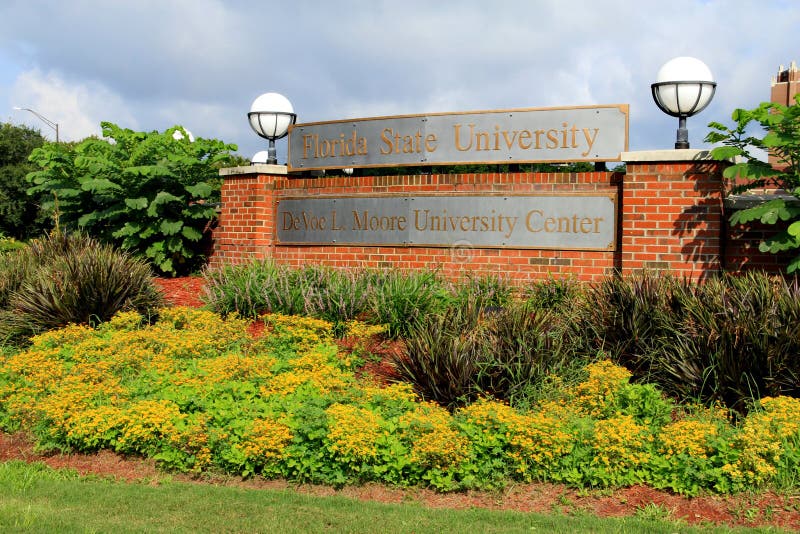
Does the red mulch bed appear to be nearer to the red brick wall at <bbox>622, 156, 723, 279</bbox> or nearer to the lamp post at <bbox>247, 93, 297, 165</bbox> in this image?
the red brick wall at <bbox>622, 156, 723, 279</bbox>

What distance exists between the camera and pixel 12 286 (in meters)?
10.5

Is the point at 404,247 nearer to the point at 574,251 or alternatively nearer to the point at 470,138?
Answer: the point at 470,138

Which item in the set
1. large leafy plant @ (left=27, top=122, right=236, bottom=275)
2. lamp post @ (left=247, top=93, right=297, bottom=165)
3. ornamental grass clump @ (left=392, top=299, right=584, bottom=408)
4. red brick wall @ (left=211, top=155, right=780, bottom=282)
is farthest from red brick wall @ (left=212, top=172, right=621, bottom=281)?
ornamental grass clump @ (left=392, top=299, right=584, bottom=408)

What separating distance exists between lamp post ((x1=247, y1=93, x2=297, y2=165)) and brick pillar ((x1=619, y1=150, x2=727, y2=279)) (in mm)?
5314

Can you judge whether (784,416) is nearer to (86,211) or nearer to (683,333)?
(683,333)

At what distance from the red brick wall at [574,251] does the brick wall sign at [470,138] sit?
0.28 m

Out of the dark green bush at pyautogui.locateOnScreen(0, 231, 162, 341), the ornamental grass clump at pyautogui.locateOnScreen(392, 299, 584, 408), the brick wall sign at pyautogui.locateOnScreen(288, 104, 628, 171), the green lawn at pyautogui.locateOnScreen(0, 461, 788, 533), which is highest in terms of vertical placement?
the brick wall sign at pyautogui.locateOnScreen(288, 104, 628, 171)

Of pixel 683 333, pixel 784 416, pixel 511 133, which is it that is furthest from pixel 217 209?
pixel 784 416

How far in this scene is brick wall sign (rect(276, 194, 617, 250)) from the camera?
962 centimetres

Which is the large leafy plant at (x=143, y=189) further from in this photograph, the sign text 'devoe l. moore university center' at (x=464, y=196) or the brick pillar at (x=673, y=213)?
the brick pillar at (x=673, y=213)

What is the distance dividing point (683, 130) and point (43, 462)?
7664 millimetres

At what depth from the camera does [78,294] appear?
927cm

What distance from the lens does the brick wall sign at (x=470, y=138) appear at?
9.59 metres

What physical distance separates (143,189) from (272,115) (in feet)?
7.57
